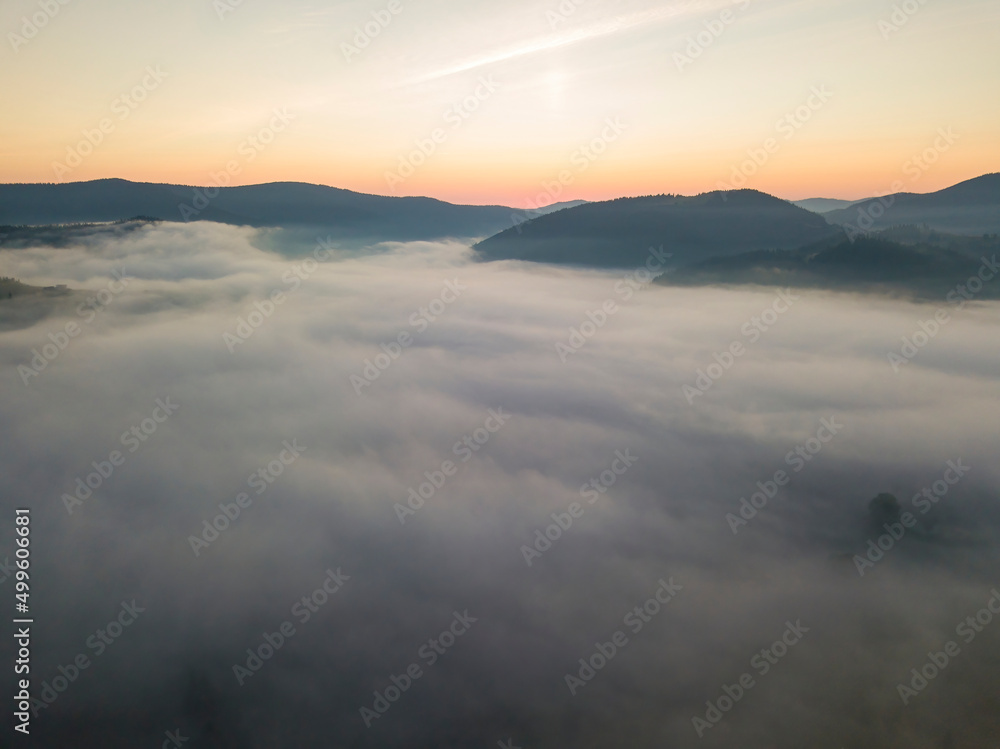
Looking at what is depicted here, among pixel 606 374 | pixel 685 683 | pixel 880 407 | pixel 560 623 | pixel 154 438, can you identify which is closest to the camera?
pixel 685 683

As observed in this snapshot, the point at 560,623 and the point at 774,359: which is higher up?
the point at 774,359

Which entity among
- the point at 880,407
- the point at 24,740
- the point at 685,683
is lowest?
the point at 24,740

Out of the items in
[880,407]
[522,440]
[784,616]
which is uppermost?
[880,407]

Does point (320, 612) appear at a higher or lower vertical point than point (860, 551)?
lower

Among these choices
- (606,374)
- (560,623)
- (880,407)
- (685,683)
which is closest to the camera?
(685,683)

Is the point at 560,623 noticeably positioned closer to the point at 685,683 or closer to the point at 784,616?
the point at 685,683

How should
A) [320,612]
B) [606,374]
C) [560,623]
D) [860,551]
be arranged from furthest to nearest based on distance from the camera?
[606,374] → [320,612] → [860,551] → [560,623]

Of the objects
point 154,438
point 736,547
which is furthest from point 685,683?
point 154,438

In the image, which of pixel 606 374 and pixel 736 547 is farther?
→ pixel 606 374

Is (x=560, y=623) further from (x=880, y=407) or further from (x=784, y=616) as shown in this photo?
(x=880, y=407)
